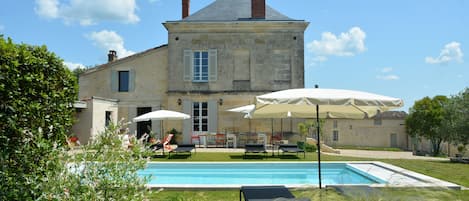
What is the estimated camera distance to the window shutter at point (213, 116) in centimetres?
1948

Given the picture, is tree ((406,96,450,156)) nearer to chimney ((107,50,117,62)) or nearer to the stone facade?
the stone facade

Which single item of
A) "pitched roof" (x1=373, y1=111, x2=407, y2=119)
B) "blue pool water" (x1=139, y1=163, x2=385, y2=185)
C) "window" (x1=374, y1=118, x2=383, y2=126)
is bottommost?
"blue pool water" (x1=139, y1=163, x2=385, y2=185)

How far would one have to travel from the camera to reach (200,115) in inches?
777

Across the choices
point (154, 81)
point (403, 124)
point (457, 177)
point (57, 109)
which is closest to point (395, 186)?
point (57, 109)

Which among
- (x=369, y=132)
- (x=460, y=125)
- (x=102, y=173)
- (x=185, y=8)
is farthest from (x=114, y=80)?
(x=369, y=132)

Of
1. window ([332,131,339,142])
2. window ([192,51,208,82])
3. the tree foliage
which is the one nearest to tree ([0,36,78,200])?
the tree foliage

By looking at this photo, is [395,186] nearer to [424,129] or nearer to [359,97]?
[359,97]

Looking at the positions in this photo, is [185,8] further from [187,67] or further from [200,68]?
[200,68]

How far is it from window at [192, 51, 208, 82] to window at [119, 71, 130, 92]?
3990 millimetres

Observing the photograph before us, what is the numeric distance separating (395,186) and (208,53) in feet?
53.0

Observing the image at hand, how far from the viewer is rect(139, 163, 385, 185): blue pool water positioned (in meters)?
9.41

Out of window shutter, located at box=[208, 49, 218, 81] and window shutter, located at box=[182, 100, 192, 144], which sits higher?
window shutter, located at box=[208, 49, 218, 81]

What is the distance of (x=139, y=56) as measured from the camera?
807 inches

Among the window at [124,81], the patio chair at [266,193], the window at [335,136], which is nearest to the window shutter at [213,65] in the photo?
the window at [124,81]
